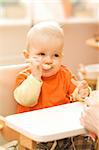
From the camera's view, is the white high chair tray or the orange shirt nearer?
the white high chair tray

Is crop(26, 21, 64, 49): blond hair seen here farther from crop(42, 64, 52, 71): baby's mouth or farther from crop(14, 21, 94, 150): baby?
→ crop(42, 64, 52, 71): baby's mouth

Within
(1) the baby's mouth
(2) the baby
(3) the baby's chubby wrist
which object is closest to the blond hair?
(2) the baby

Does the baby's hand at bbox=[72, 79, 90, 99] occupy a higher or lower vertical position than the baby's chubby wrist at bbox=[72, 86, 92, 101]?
higher

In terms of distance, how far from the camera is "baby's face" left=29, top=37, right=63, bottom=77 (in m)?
1.35

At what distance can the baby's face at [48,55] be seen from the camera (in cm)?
135

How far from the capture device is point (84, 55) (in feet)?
11.9

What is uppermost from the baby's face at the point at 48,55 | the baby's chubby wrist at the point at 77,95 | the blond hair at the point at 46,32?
the blond hair at the point at 46,32

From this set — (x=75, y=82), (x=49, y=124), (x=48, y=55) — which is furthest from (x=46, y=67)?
(x=49, y=124)

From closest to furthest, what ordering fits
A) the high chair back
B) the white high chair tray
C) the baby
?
the white high chair tray, the baby, the high chair back

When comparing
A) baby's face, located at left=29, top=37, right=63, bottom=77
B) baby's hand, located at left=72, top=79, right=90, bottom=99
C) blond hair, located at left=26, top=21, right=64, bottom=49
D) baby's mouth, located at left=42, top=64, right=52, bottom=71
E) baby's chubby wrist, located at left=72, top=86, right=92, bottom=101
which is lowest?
baby's chubby wrist, located at left=72, top=86, right=92, bottom=101

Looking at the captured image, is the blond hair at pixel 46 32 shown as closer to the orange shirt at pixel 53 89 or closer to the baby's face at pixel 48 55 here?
the baby's face at pixel 48 55

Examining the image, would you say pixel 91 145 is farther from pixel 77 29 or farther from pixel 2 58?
pixel 77 29

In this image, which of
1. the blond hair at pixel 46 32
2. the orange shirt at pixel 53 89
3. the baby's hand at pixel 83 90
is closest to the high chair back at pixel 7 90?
the orange shirt at pixel 53 89

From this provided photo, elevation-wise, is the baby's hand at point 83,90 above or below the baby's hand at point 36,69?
below
